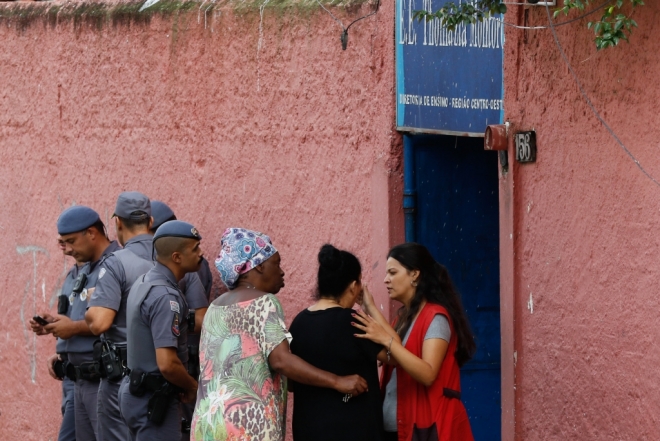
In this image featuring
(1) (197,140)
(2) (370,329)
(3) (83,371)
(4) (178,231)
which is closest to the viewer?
(2) (370,329)

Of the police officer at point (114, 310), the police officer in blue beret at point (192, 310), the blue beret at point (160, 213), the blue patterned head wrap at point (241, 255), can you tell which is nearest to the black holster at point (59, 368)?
the police officer at point (114, 310)

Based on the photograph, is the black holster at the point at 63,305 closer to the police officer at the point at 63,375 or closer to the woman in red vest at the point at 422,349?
the police officer at the point at 63,375

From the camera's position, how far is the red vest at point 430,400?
5211 mm

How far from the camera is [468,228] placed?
7.04 meters

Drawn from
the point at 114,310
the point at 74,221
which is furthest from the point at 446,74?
the point at 74,221

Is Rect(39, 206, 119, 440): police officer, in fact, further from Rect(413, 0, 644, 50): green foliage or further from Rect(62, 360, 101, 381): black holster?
Rect(413, 0, 644, 50): green foliage

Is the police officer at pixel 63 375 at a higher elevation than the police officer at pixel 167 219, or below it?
below

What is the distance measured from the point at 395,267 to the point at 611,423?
114cm

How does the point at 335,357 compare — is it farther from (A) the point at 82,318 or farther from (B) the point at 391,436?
(A) the point at 82,318

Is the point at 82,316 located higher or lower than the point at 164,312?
lower

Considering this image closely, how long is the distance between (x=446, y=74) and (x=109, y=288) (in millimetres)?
2131

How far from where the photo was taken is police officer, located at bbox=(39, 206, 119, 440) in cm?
688

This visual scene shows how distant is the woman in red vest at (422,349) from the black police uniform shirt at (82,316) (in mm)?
2147

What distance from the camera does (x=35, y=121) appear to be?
9.27m
